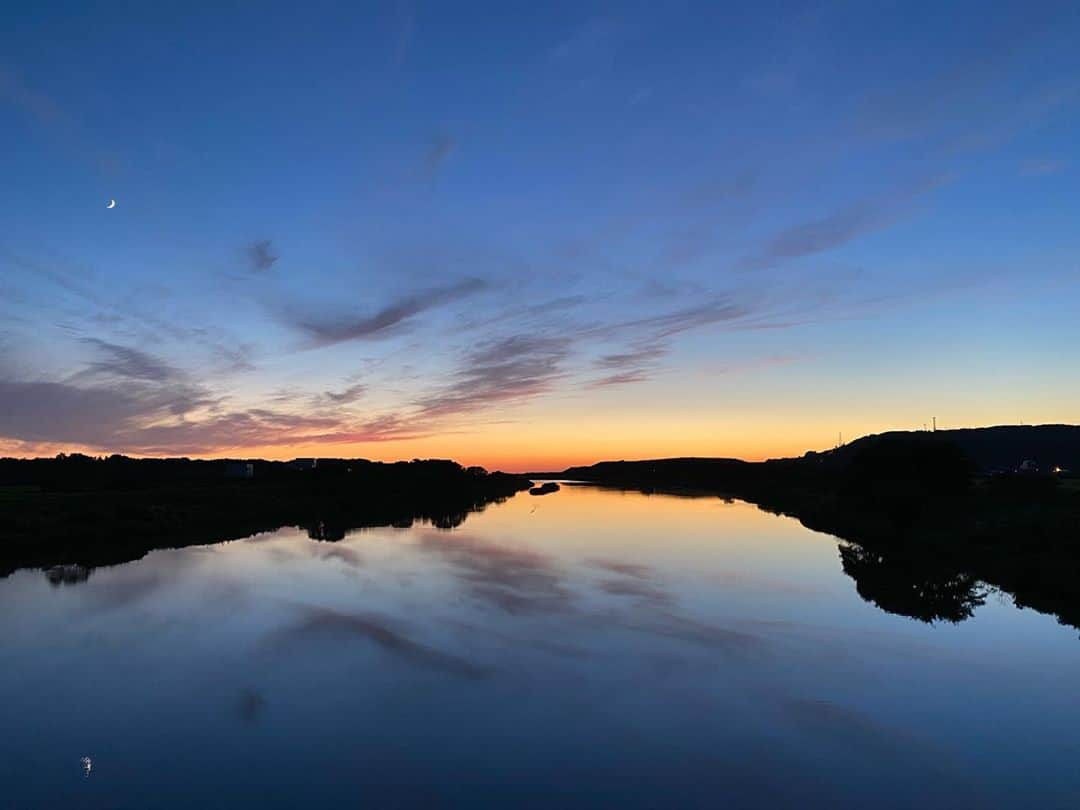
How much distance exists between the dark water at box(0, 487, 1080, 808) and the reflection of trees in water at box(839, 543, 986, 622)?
828mm

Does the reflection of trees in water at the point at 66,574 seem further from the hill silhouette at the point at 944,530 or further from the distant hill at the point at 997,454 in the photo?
the distant hill at the point at 997,454

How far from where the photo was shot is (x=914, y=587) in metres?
26.6

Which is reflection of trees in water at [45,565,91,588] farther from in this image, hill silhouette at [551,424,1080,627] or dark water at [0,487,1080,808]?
hill silhouette at [551,424,1080,627]

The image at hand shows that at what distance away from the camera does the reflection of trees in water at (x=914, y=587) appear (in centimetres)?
2263

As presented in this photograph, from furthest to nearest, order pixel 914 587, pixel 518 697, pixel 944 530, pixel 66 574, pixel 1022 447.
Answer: pixel 1022 447 → pixel 944 530 → pixel 66 574 → pixel 914 587 → pixel 518 697

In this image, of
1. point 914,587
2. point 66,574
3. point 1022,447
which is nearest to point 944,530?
point 914,587

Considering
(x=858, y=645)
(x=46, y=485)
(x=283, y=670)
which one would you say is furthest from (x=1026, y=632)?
(x=46, y=485)

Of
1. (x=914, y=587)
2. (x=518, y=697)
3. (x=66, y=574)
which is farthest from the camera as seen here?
(x=66, y=574)

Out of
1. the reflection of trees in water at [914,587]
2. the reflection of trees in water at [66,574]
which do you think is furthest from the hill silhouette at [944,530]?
the reflection of trees in water at [66,574]

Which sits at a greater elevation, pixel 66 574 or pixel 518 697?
pixel 66 574

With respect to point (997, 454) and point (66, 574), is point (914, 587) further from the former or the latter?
point (997, 454)

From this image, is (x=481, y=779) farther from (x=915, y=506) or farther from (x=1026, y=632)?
(x=915, y=506)

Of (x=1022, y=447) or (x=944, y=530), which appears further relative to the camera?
(x=1022, y=447)

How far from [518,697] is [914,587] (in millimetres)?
19652
